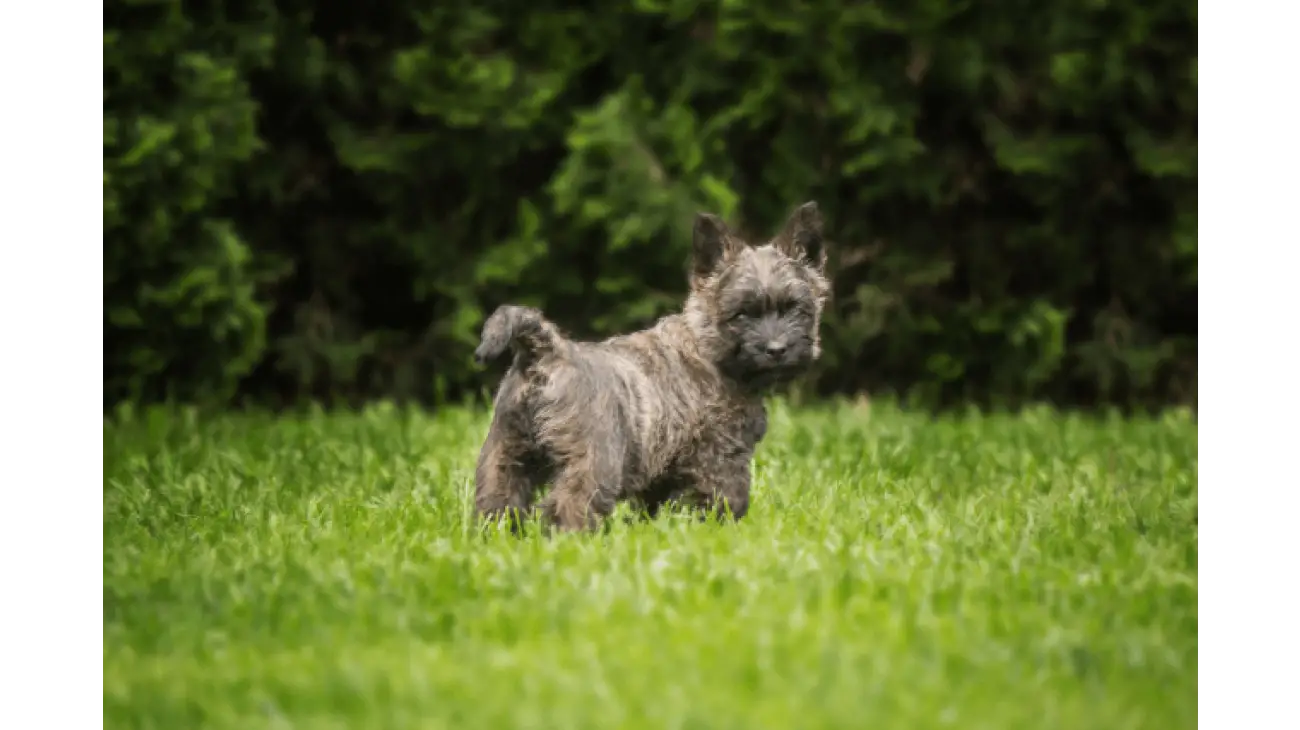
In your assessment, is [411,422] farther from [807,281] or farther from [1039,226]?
[1039,226]

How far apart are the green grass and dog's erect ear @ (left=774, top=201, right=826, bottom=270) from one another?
960 millimetres

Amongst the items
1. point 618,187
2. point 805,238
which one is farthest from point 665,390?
point 618,187

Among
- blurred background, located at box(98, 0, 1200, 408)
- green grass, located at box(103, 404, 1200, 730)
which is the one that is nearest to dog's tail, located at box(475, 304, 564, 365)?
green grass, located at box(103, 404, 1200, 730)

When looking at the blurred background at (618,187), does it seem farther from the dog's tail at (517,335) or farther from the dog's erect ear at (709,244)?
the dog's tail at (517,335)

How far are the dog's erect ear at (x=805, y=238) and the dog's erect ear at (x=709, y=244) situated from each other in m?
0.21

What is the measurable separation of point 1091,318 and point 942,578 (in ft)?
16.1

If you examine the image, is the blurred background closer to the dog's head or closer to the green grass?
the green grass

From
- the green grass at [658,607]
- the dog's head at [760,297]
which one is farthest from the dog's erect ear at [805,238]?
the green grass at [658,607]

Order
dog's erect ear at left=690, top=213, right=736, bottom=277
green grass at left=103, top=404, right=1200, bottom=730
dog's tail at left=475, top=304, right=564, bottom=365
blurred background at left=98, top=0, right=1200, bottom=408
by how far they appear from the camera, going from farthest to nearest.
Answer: blurred background at left=98, top=0, right=1200, bottom=408 < dog's erect ear at left=690, top=213, right=736, bottom=277 < dog's tail at left=475, top=304, right=564, bottom=365 < green grass at left=103, top=404, right=1200, bottom=730

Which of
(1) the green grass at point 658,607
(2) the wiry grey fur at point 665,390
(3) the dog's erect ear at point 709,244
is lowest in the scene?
(1) the green grass at point 658,607

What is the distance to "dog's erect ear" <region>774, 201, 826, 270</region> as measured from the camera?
5250mm

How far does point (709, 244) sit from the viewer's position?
5.23 metres

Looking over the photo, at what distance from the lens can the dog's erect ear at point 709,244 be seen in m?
5.19

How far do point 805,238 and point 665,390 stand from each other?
2.62ft
